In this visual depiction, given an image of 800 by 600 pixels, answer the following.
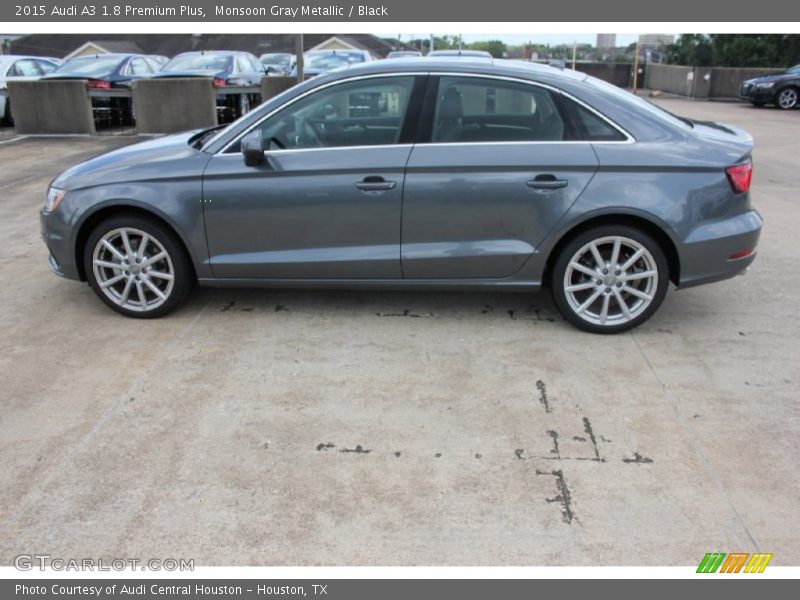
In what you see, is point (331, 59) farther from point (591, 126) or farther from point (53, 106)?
point (591, 126)

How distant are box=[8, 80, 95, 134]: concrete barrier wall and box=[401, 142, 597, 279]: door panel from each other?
12333 millimetres

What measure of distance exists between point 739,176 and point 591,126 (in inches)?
38.5

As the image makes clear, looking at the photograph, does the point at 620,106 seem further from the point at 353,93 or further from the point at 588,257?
the point at 353,93

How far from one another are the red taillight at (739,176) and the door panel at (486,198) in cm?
86

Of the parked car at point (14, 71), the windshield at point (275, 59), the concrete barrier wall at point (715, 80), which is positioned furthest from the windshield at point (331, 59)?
the concrete barrier wall at point (715, 80)

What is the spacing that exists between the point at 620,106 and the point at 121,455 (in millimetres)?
3566

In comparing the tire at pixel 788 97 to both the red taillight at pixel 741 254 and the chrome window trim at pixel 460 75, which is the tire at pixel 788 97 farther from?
the chrome window trim at pixel 460 75

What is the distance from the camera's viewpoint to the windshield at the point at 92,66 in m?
15.8

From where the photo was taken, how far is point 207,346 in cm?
466

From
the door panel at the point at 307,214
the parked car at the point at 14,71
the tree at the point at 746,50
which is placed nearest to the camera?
the door panel at the point at 307,214

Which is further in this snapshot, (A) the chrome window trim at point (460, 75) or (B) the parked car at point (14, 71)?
(B) the parked car at point (14, 71)

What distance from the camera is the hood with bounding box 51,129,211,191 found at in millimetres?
4836

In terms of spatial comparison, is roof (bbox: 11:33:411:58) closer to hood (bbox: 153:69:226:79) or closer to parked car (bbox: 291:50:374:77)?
parked car (bbox: 291:50:374:77)

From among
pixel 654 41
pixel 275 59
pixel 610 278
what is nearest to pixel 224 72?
pixel 275 59
